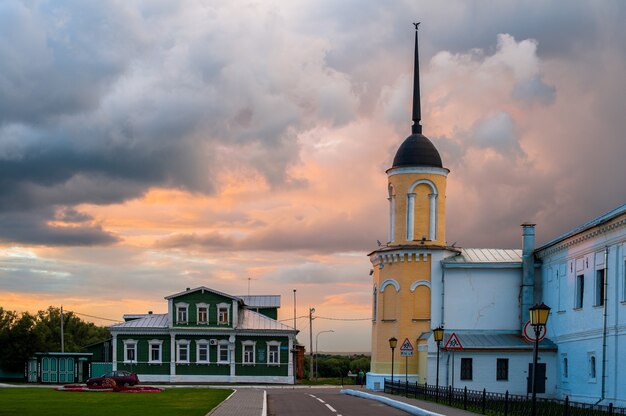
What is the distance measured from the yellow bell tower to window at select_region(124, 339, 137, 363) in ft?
73.5

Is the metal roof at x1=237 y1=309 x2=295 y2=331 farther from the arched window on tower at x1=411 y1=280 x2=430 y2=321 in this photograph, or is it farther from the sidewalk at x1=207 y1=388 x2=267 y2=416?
the sidewalk at x1=207 y1=388 x2=267 y2=416

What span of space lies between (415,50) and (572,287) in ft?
68.4

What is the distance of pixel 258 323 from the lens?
7350 centimetres

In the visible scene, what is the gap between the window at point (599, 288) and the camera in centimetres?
4162

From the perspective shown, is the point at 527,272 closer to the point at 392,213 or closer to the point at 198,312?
the point at 392,213

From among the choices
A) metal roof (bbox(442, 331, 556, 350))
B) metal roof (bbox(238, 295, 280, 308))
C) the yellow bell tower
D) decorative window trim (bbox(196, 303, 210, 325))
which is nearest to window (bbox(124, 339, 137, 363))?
decorative window trim (bbox(196, 303, 210, 325))

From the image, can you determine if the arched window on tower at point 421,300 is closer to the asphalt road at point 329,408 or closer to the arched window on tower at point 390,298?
the arched window on tower at point 390,298

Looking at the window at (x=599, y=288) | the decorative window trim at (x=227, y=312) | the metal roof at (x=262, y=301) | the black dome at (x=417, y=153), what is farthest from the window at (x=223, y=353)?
the window at (x=599, y=288)

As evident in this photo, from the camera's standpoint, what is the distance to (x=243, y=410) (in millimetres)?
31797

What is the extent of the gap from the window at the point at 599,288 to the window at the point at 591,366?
254cm

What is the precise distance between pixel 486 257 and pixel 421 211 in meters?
4.64

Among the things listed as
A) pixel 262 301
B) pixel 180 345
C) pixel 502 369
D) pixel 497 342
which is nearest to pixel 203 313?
pixel 180 345

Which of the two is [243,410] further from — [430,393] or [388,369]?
[388,369]

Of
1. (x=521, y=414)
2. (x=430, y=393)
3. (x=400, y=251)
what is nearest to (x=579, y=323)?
(x=430, y=393)
